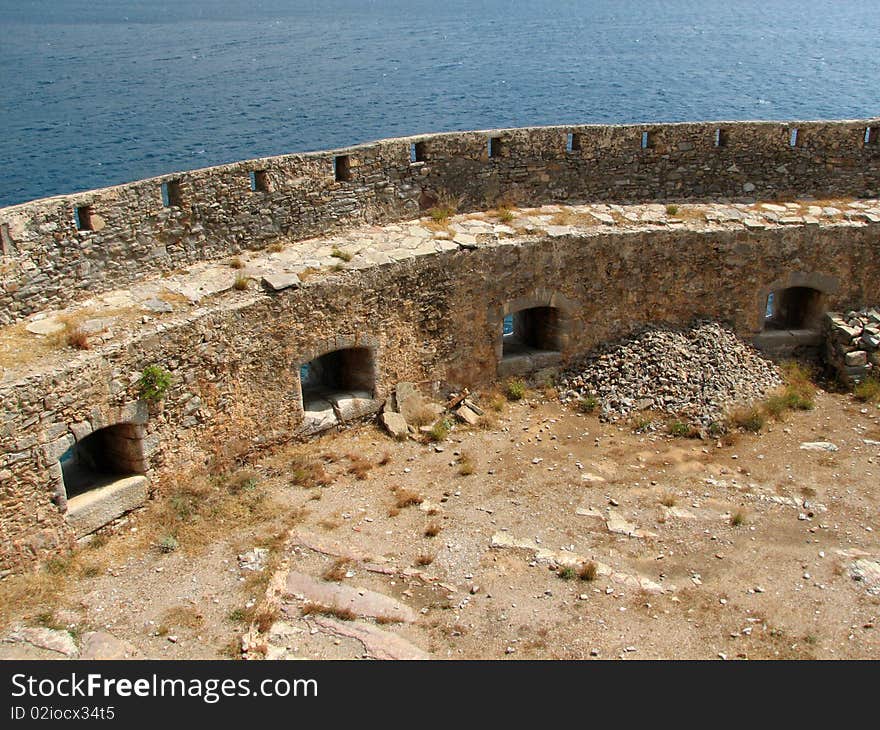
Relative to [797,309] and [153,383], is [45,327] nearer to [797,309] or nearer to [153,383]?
[153,383]

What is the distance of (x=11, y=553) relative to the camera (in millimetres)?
10320

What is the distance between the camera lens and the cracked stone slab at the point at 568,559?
34.9 feet

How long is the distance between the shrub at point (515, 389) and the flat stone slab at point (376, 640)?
574 cm

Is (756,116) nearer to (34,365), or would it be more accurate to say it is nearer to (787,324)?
(787,324)

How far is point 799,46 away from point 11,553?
206ft

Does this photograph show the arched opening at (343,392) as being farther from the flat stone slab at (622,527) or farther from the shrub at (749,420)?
the shrub at (749,420)

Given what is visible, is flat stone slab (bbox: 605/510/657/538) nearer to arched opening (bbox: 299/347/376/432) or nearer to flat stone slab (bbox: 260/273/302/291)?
arched opening (bbox: 299/347/376/432)

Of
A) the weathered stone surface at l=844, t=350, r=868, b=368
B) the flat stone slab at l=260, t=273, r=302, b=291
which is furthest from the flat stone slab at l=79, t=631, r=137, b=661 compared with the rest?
the weathered stone surface at l=844, t=350, r=868, b=368

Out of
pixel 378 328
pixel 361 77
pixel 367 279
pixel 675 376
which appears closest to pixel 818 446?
pixel 675 376

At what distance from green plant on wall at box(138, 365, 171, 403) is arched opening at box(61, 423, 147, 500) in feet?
1.37

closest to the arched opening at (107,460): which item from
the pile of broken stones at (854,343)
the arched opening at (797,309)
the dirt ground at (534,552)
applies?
the dirt ground at (534,552)

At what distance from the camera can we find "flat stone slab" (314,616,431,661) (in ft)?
31.1

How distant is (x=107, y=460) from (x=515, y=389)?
618 centimetres

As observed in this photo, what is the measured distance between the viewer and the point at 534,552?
11.2 metres
